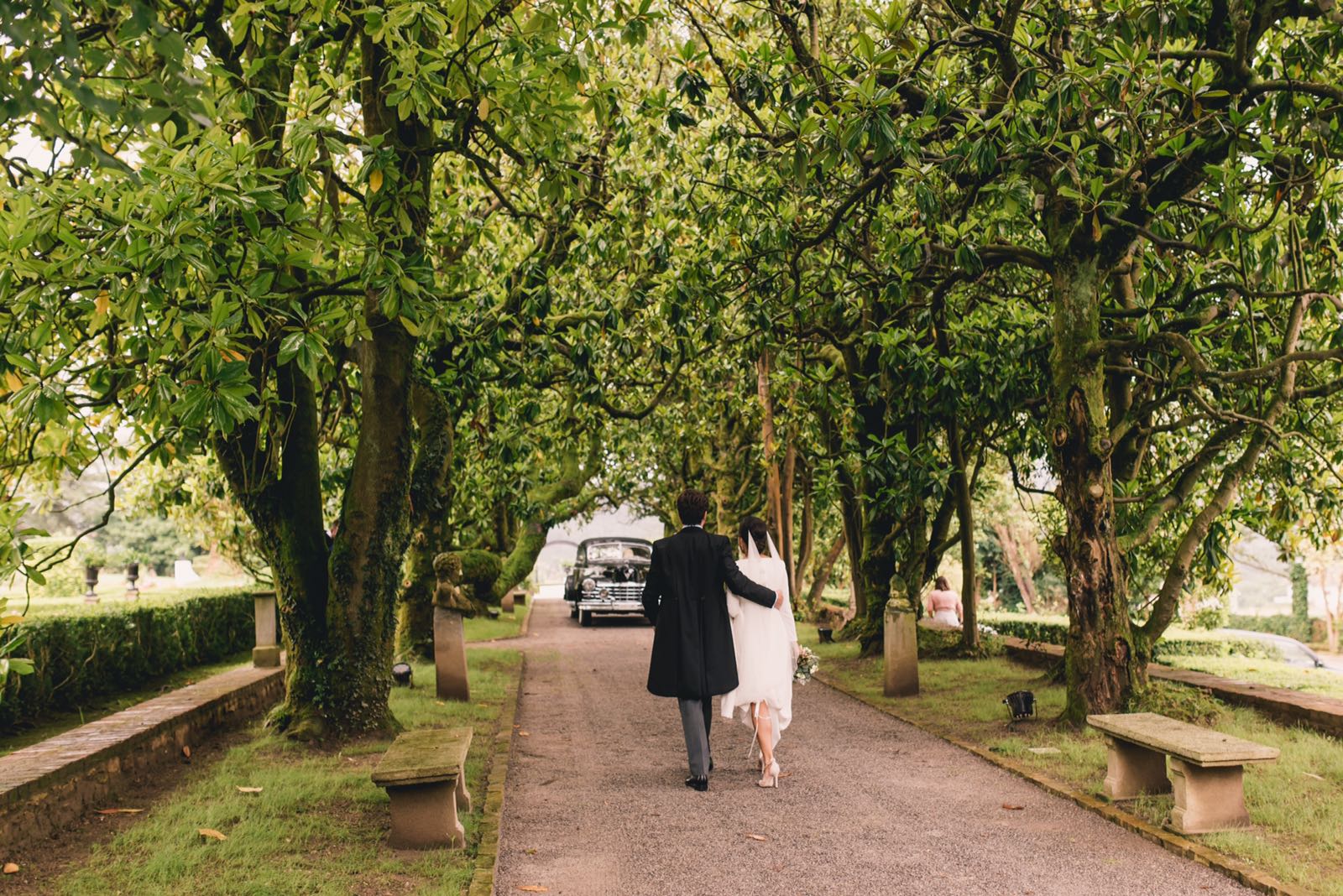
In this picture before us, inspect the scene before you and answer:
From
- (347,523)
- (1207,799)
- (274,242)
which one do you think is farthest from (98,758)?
(1207,799)

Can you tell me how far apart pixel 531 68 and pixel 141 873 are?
5.42 meters

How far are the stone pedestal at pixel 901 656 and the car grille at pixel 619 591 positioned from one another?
15.4 meters

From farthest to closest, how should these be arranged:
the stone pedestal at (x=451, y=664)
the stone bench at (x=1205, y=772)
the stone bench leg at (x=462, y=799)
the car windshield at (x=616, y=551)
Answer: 1. the car windshield at (x=616, y=551)
2. the stone pedestal at (x=451, y=664)
3. the stone bench leg at (x=462, y=799)
4. the stone bench at (x=1205, y=772)

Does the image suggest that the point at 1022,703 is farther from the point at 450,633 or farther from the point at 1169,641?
the point at 1169,641

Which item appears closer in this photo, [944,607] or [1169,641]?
[944,607]

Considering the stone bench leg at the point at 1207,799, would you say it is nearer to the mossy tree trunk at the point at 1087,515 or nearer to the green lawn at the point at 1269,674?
the mossy tree trunk at the point at 1087,515

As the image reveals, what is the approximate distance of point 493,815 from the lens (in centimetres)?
654

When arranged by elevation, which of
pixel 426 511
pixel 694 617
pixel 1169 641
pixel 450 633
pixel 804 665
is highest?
pixel 426 511

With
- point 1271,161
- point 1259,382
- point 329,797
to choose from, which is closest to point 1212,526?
point 1259,382

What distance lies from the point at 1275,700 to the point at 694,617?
5.72m

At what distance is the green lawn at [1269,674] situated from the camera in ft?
41.6

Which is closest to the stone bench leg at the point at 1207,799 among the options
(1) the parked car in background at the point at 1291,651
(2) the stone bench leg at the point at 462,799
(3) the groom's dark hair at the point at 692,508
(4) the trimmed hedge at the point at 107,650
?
(3) the groom's dark hair at the point at 692,508

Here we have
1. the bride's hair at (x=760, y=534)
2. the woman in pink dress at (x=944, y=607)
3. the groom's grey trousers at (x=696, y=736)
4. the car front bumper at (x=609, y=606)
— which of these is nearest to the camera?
the groom's grey trousers at (x=696, y=736)

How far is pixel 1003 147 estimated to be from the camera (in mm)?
8367
